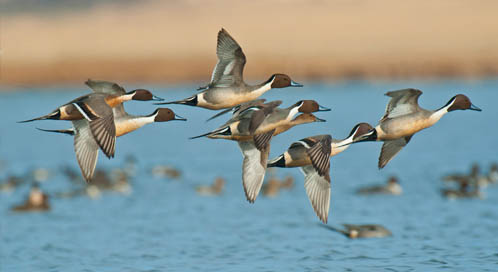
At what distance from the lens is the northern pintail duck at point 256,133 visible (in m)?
8.02

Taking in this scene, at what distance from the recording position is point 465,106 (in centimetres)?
834

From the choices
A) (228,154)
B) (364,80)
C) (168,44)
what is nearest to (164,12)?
(168,44)

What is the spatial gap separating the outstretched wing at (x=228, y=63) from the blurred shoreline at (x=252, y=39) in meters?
35.3

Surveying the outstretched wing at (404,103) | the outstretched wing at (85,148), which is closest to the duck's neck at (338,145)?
Answer: the outstretched wing at (404,103)

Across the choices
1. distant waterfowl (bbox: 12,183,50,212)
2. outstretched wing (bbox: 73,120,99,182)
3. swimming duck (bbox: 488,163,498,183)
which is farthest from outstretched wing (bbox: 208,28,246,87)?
swimming duck (bbox: 488,163,498,183)

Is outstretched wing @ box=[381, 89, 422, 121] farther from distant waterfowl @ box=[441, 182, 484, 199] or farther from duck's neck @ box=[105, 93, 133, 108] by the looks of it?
distant waterfowl @ box=[441, 182, 484, 199]

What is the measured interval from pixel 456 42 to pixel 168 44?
22178mm

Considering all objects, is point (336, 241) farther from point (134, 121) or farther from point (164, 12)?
point (164, 12)

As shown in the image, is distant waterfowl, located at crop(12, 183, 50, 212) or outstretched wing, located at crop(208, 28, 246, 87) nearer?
outstretched wing, located at crop(208, 28, 246, 87)

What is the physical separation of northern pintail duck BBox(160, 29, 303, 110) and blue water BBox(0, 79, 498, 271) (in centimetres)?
282

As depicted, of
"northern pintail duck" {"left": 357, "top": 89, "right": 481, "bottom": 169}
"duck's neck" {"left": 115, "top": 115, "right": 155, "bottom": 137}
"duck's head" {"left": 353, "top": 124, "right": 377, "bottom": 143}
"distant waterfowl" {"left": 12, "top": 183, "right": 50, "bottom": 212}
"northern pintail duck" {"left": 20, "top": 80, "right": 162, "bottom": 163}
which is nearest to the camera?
"northern pintail duck" {"left": 20, "top": 80, "right": 162, "bottom": 163}

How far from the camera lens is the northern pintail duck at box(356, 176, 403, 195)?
53.0ft

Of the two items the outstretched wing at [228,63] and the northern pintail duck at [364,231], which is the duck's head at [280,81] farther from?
the northern pintail duck at [364,231]

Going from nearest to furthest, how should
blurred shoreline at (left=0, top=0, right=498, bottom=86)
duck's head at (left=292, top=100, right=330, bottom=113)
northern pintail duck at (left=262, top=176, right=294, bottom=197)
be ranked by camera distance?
1. duck's head at (left=292, top=100, right=330, bottom=113)
2. northern pintail duck at (left=262, top=176, right=294, bottom=197)
3. blurred shoreline at (left=0, top=0, right=498, bottom=86)
